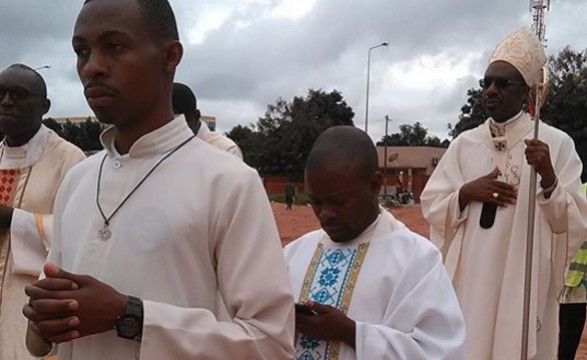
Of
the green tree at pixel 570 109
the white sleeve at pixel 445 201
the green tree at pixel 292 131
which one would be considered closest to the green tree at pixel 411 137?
the green tree at pixel 292 131

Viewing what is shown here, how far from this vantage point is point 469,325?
5.48m

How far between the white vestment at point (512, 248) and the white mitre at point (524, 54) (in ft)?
1.00

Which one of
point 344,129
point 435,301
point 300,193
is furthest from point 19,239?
point 300,193

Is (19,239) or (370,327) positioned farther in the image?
(19,239)

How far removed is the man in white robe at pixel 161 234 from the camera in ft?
6.82

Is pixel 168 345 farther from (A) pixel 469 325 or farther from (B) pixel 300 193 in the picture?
(B) pixel 300 193

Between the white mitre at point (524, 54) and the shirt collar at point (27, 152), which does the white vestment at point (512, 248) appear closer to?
the white mitre at point (524, 54)

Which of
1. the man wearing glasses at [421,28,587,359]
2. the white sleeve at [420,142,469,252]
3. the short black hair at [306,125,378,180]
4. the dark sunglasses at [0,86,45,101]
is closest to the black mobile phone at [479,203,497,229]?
the man wearing glasses at [421,28,587,359]

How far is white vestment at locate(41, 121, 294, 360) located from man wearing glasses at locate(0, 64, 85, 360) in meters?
1.95

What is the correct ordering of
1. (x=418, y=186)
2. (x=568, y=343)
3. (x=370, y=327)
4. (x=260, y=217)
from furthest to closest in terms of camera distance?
(x=418, y=186) < (x=568, y=343) < (x=370, y=327) < (x=260, y=217)

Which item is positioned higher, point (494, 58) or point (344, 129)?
point (494, 58)

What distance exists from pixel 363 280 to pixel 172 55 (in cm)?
146

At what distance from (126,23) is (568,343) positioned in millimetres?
7104

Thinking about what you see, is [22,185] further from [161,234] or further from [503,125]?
[503,125]
